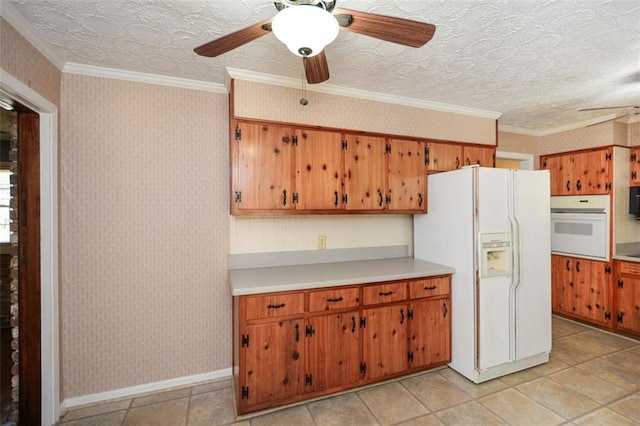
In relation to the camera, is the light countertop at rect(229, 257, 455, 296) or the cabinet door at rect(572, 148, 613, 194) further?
the cabinet door at rect(572, 148, 613, 194)

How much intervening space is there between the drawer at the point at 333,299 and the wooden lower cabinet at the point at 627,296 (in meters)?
3.37

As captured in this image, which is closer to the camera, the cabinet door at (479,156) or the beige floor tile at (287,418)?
the beige floor tile at (287,418)

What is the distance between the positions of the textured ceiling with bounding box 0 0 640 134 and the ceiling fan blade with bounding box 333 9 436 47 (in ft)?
1.42

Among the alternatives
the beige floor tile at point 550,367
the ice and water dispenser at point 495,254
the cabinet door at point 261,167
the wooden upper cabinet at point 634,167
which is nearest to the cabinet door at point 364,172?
the cabinet door at point 261,167

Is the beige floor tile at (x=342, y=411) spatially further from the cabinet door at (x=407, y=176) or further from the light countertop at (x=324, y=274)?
the cabinet door at (x=407, y=176)

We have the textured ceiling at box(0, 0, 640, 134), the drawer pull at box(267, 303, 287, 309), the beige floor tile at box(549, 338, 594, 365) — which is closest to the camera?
the textured ceiling at box(0, 0, 640, 134)

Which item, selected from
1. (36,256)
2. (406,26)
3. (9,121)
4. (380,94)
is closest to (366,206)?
(380,94)

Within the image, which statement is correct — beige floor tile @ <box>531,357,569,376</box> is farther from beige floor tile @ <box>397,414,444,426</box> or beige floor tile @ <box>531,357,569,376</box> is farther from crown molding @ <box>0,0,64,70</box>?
crown molding @ <box>0,0,64,70</box>

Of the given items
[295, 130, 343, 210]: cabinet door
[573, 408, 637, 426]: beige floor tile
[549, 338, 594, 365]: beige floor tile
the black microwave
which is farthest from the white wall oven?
[295, 130, 343, 210]: cabinet door

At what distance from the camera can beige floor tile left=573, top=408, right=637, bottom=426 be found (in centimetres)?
202

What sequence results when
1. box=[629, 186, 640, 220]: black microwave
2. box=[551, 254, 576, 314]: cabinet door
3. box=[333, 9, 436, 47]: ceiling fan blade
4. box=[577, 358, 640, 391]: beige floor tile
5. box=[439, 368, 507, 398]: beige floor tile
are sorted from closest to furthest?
box=[333, 9, 436, 47]: ceiling fan blade → box=[439, 368, 507, 398]: beige floor tile → box=[577, 358, 640, 391]: beige floor tile → box=[629, 186, 640, 220]: black microwave → box=[551, 254, 576, 314]: cabinet door

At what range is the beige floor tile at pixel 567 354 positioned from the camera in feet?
9.40

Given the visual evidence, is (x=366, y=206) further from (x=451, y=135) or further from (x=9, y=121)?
(x=9, y=121)

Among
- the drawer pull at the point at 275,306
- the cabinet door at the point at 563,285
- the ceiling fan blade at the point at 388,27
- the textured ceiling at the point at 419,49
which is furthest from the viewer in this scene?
the cabinet door at the point at 563,285
